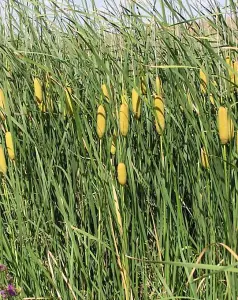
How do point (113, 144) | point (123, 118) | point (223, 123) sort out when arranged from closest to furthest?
point (223, 123) < point (123, 118) < point (113, 144)

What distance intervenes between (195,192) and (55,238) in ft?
1.53

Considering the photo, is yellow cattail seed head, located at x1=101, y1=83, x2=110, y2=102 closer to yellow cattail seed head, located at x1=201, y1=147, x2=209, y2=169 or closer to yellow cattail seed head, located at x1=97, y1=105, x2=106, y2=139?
yellow cattail seed head, located at x1=97, y1=105, x2=106, y2=139

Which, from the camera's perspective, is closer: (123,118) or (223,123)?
(223,123)

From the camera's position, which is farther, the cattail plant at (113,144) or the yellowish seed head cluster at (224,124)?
the cattail plant at (113,144)

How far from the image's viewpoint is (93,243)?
1.69 metres

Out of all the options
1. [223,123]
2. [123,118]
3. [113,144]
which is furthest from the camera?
[113,144]

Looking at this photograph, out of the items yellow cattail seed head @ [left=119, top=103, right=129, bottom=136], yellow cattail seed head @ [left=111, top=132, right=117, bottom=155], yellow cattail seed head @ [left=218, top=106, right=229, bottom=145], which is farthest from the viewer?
yellow cattail seed head @ [left=111, top=132, right=117, bottom=155]

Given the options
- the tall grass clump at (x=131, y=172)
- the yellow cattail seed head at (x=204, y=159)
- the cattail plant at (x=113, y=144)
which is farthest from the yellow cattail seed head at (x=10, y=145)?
the yellow cattail seed head at (x=204, y=159)

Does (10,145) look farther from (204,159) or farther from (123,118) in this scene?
(204,159)

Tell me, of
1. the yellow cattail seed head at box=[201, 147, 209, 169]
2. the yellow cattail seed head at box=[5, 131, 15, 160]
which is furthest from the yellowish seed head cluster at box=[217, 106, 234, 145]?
the yellow cattail seed head at box=[5, 131, 15, 160]

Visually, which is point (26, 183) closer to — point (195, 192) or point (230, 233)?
point (195, 192)

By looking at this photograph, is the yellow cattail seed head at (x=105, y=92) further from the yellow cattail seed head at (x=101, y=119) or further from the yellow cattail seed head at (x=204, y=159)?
the yellow cattail seed head at (x=204, y=159)

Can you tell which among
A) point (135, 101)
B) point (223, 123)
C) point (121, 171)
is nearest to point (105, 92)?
point (135, 101)

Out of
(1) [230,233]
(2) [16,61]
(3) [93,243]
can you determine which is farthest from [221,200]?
(2) [16,61]
